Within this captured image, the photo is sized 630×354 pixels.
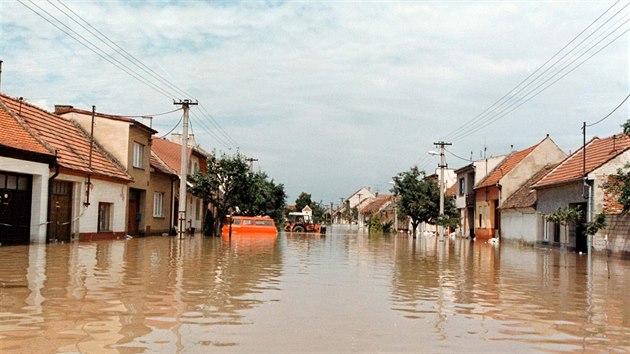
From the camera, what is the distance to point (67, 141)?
27.5 m

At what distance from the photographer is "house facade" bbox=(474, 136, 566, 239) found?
43.6 meters

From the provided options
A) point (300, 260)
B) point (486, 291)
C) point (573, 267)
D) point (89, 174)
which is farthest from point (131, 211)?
point (486, 291)

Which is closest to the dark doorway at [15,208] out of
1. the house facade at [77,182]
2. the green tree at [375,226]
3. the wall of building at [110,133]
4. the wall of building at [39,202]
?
the wall of building at [39,202]

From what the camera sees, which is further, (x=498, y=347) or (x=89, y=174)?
(x=89, y=174)

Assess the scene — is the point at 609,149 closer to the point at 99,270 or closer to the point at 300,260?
the point at 300,260

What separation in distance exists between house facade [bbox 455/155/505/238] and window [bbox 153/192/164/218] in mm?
26814

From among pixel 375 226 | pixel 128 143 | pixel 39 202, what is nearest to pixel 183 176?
pixel 128 143

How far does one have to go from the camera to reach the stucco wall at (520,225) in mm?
36481

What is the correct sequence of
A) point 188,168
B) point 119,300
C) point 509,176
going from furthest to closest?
point 509,176, point 188,168, point 119,300

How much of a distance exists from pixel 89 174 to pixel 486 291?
Answer: 19422mm

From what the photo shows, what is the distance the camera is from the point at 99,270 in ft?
47.4

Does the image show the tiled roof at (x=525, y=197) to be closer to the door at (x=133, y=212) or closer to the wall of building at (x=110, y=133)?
the door at (x=133, y=212)

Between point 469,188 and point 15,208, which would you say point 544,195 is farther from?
point 15,208

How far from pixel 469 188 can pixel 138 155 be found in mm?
31796
